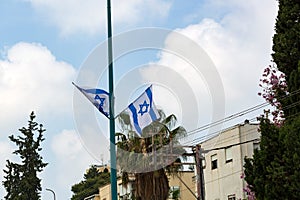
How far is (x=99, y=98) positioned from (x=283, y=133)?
192 inches

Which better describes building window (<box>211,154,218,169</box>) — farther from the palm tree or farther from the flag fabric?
the flag fabric

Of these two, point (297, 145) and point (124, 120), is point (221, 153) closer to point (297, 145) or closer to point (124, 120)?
point (124, 120)

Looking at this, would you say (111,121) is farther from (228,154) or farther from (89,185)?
(89,185)

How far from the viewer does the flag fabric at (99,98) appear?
17516 millimetres

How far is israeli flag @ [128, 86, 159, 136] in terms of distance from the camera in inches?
669

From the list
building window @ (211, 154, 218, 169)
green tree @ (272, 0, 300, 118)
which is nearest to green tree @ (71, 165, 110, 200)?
building window @ (211, 154, 218, 169)

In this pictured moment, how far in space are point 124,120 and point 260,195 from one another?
1422 cm

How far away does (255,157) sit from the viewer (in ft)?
57.8

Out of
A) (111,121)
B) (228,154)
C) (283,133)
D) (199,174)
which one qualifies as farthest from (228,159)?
(111,121)

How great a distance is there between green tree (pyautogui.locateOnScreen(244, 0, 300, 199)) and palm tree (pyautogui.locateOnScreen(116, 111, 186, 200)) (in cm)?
992

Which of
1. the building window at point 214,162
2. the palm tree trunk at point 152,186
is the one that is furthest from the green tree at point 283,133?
the building window at point 214,162

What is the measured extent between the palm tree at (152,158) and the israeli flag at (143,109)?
1199 centimetres

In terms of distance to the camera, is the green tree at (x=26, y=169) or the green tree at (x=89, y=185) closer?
the green tree at (x=26, y=169)

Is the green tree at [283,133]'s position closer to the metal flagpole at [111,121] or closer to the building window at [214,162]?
the metal flagpole at [111,121]
